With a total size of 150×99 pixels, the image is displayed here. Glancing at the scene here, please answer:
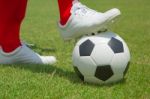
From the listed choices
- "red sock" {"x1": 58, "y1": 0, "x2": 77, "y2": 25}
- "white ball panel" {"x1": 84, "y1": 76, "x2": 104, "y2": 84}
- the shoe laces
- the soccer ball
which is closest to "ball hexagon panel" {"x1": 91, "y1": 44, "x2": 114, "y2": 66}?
the soccer ball

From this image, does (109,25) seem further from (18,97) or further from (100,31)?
(18,97)

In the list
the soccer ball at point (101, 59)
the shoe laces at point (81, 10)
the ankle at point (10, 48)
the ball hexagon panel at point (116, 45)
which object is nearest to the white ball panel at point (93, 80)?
the soccer ball at point (101, 59)

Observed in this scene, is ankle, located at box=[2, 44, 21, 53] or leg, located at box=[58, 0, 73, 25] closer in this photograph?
leg, located at box=[58, 0, 73, 25]

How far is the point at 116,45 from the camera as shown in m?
3.22

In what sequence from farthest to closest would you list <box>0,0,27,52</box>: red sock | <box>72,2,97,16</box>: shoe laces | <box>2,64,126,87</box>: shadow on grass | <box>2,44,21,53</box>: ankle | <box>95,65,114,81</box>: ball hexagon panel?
<box>2,44,21,53</box>: ankle → <box>0,0,27,52</box>: red sock → <box>72,2,97,16</box>: shoe laces → <box>2,64,126,87</box>: shadow on grass → <box>95,65,114,81</box>: ball hexagon panel

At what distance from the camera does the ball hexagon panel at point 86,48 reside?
3.19 meters

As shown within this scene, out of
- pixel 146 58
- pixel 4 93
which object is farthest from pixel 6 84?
pixel 146 58

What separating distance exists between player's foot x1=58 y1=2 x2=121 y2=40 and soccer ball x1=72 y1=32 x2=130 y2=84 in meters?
0.10

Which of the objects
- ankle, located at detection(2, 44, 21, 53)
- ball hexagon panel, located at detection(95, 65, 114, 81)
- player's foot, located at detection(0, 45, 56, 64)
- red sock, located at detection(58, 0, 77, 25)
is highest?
red sock, located at detection(58, 0, 77, 25)

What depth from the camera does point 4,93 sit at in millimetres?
2945

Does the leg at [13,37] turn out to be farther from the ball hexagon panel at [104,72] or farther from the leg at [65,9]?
the ball hexagon panel at [104,72]

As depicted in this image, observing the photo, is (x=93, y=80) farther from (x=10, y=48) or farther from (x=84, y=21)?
(x=10, y=48)

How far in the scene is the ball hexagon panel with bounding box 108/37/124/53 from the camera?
3195 millimetres

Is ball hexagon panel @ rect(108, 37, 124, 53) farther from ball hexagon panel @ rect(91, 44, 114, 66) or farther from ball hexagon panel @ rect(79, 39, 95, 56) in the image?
ball hexagon panel @ rect(79, 39, 95, 56)
